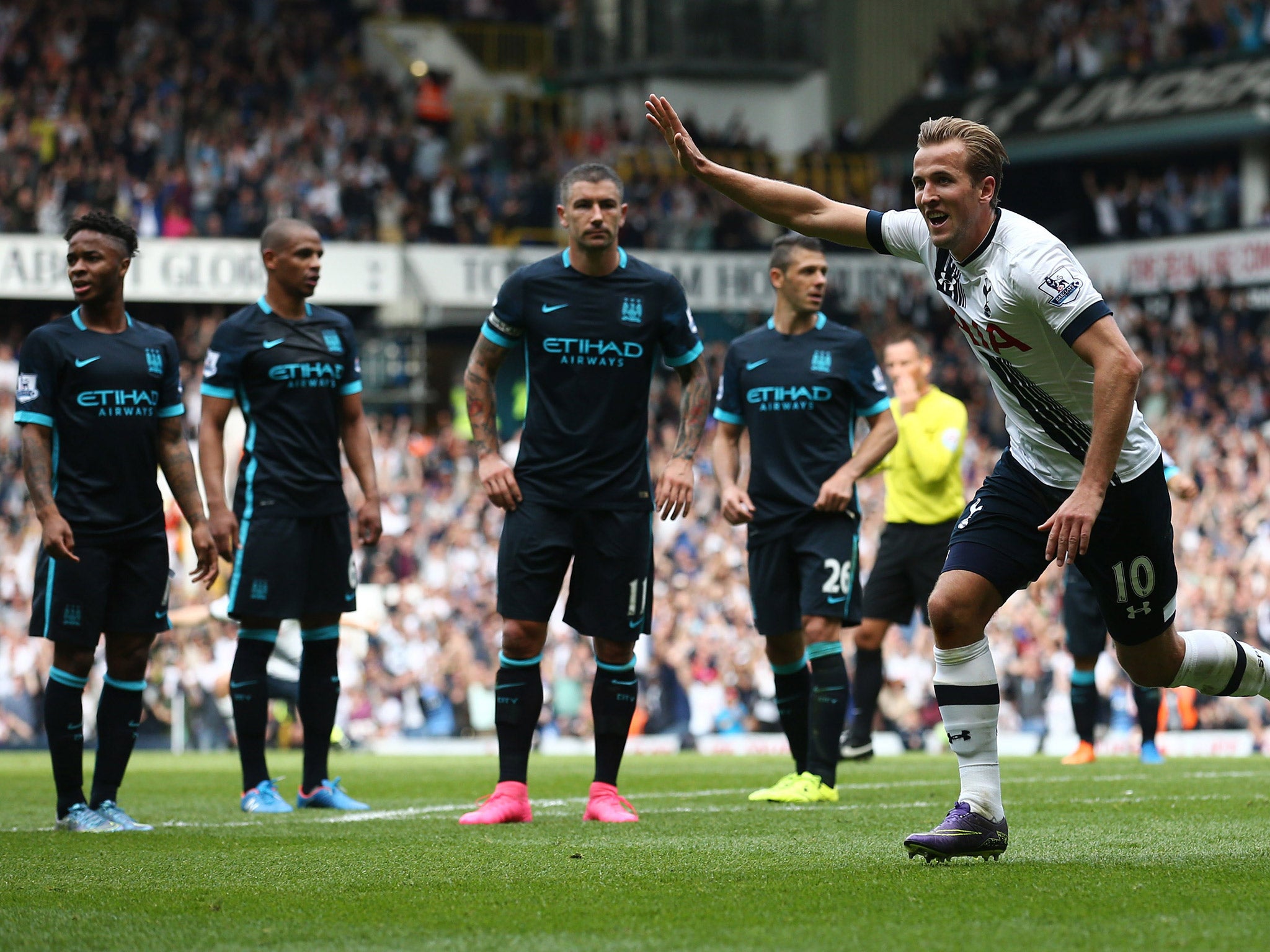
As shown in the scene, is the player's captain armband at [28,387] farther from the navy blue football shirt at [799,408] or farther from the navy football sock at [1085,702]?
the navy football sock at [1085,702]

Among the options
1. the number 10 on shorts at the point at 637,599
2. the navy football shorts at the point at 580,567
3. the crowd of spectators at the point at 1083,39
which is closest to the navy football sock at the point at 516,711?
the navy football shorts at the point at 580,567

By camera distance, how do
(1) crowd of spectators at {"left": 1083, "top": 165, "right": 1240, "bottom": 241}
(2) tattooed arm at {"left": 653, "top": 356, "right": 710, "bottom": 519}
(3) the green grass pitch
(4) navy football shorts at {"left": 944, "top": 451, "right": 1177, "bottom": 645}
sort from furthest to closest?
(1) crowd of spectators at {"left": 1083, "top": 165, "right": 1240, "bottom": 241}
(2) tattooed arm at {"left": 653, "top": 356, "right": 710, "bottom": 519}
(4) navy football shorts at {"left": 944, "top": 451, "right": 1177, "bottom": 645}
(3) the green grass pitch

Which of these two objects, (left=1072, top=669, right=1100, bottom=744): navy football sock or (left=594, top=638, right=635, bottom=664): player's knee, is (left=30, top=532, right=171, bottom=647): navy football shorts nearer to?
(left=594, top=638, right=635, bottom=664): player's knee

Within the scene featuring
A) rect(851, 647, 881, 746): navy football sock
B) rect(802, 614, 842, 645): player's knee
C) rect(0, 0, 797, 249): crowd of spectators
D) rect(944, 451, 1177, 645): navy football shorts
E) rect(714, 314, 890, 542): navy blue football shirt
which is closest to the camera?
rect(944, 451, 1177, 645): navy football shorts

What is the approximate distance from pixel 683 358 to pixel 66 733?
3072 millimetres

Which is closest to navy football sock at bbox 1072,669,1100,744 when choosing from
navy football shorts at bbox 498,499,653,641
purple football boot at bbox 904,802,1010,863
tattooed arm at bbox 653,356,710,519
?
tattooed arm at bbox 653,356,710,519

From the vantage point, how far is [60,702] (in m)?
7.71

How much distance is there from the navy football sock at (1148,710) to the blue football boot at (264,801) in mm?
5474

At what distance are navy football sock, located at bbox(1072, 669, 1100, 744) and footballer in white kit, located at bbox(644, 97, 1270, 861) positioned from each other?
5362 millimetres

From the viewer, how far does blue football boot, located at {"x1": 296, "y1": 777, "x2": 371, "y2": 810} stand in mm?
8492

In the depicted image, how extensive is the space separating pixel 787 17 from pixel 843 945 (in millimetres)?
35195

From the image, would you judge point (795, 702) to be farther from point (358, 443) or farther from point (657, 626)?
point (657, 626)

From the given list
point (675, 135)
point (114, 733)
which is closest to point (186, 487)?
point (114, 733)

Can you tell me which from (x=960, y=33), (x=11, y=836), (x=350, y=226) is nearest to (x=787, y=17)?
(x=960, y=33)
